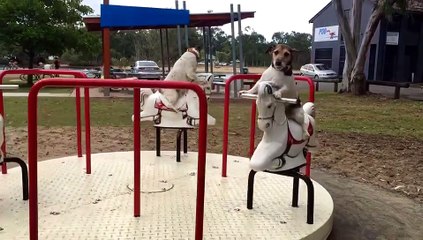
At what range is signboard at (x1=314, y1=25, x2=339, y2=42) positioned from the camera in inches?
1137

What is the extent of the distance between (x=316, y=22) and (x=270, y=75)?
98.8 feet

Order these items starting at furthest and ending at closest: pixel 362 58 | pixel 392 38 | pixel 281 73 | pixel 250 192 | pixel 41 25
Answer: pixel 392 38, pixel 41 25, pixel 362 58, pixel 250 192, pixel 281 73

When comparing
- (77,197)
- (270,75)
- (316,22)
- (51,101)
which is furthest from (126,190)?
(316,22)

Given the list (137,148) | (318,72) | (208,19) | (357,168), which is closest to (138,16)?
(208,19)

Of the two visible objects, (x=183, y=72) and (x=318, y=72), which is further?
(x=318, y=72)

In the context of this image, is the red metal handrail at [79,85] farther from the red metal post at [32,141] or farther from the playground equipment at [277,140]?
the playground equipment at [277,140]

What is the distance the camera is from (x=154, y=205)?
3203 mm

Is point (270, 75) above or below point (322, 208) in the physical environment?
above

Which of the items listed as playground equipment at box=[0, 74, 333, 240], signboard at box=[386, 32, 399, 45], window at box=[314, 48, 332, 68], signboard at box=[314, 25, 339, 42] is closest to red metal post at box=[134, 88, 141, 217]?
playground equipment at box=[0, 74, 333, 240]

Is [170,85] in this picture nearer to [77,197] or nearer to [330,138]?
[77,197]

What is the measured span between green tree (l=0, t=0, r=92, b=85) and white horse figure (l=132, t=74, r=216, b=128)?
1400 centimetres

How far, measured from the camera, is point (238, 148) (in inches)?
243

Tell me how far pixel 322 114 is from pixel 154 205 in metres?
7.57

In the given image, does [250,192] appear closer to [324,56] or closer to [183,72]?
[183,72]
